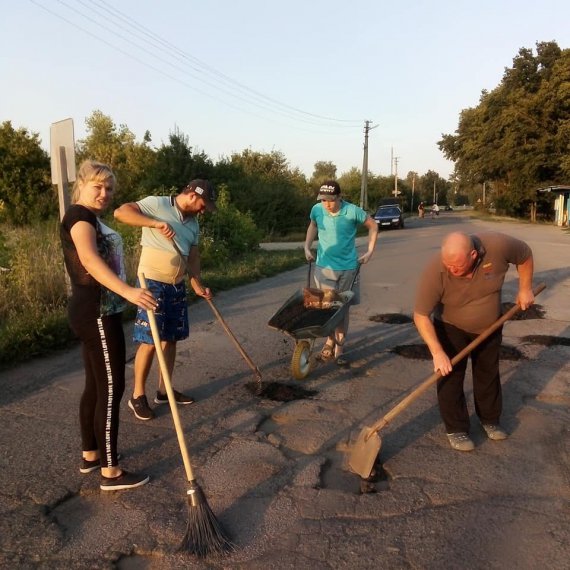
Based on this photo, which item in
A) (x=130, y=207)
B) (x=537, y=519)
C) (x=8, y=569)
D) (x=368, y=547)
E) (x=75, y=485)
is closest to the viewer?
(x=8, y=569)

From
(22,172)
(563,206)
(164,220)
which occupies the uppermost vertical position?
(22,172)

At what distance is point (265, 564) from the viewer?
2.63 meters

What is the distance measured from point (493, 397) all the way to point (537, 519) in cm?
115

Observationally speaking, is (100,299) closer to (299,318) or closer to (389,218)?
(299,318)

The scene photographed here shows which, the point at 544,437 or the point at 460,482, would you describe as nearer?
the point at 460,482

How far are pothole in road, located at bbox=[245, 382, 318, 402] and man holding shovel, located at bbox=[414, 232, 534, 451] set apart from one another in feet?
4.42

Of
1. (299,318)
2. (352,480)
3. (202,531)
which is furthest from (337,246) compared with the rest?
(202,531)

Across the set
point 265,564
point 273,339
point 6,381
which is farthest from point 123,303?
point 273,339

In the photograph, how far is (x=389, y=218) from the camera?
33.6 metres

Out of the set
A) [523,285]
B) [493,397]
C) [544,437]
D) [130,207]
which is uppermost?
[130,207]

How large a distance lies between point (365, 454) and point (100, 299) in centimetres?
186

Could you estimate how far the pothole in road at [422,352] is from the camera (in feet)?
20.0

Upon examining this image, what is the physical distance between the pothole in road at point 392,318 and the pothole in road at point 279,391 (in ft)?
9.92

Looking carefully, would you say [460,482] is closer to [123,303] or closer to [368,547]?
[368,547]
